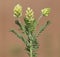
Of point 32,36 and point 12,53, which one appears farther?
point 12,53

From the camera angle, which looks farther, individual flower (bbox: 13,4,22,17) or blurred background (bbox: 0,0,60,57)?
blurred background (bbox: 0,0,60,57)

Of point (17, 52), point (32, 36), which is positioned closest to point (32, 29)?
point (32, 36)

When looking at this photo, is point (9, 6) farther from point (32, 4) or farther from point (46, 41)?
point (46, 41)

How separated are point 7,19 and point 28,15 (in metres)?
0.56

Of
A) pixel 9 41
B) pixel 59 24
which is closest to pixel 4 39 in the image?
pixel 9 41

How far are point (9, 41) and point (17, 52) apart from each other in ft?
0.27

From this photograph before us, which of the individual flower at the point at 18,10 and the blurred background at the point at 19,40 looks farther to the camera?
the blurred background at the point at 19,40

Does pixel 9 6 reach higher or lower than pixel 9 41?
higher

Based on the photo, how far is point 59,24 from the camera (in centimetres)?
97

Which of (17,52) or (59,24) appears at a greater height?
(59,24)

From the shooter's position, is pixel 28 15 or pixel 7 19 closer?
pixel 28 15

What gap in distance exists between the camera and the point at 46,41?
0.95 m

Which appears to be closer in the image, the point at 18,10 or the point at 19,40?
the point at 18,10

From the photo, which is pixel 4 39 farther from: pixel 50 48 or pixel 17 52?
pixel 50 48
